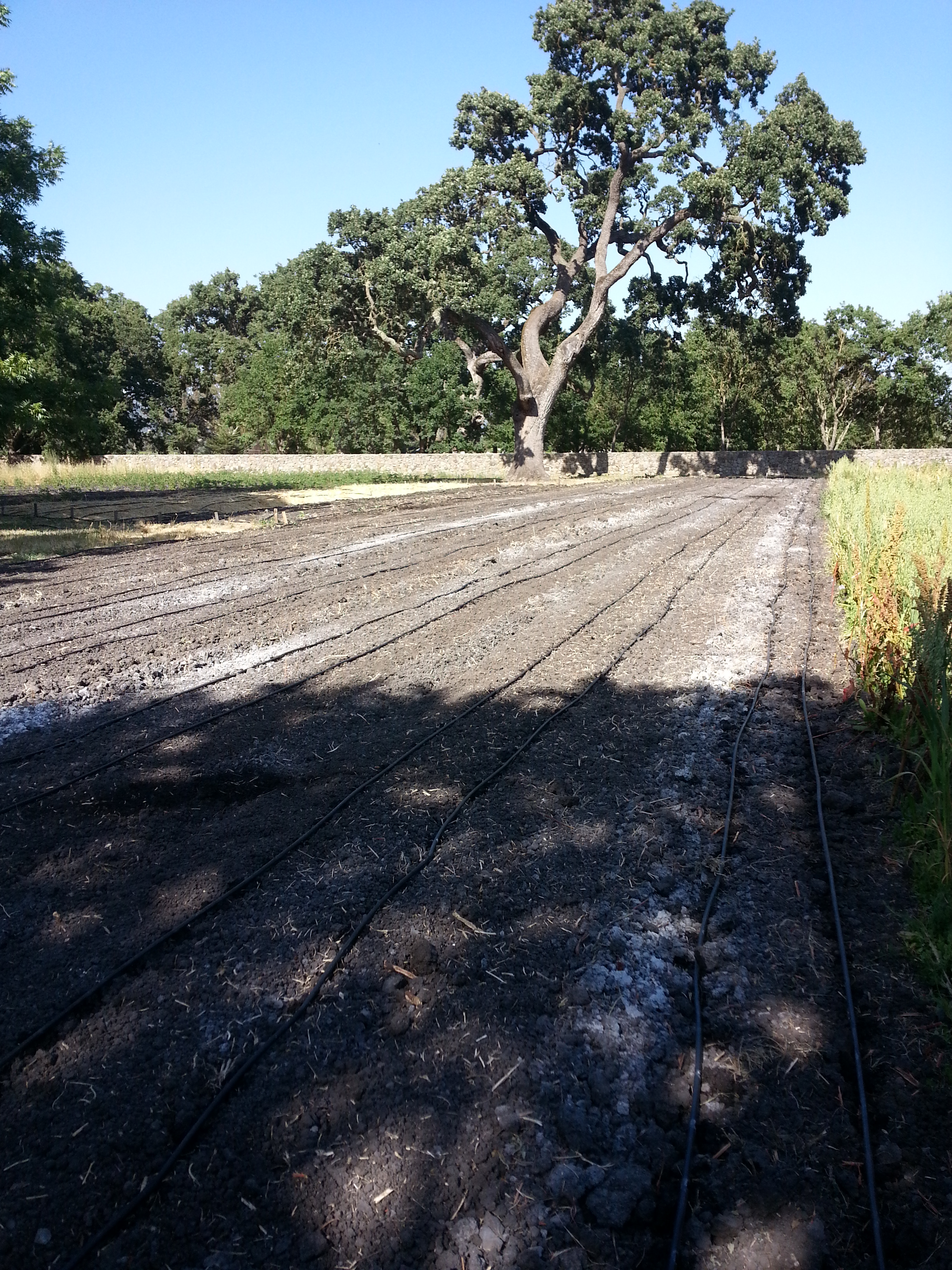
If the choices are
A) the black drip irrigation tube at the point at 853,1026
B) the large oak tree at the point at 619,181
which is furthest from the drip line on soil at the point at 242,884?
the large oak tree at the point at 619,181

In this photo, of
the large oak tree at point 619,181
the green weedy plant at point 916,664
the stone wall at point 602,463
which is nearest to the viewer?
the green weedy plant at point 916,664

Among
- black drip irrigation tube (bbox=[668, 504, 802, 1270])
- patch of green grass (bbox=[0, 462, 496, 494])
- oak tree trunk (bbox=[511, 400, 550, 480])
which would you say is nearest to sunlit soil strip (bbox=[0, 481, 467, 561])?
patch of green grass (bbox=[0, 462, 496, 494])

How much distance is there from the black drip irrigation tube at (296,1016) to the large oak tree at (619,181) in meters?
24.1

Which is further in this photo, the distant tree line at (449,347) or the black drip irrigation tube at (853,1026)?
the distant tree line at (449,347)

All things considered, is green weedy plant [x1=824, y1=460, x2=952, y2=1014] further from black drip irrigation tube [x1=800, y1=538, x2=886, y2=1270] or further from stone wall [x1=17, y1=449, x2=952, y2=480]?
stone wall [x1=17, y1=449, x2=952, y2=480]

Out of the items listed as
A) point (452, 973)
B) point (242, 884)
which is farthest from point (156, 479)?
point (452, 973)

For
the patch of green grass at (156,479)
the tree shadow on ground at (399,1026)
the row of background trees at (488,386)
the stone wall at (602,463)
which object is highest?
the row of background trees at (488,386)

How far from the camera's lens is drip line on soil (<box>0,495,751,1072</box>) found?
2.78 meters

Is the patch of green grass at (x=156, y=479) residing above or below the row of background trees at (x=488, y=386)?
below

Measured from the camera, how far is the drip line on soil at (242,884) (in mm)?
2779

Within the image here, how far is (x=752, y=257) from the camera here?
89.0 ft

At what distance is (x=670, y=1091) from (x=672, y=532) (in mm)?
12923

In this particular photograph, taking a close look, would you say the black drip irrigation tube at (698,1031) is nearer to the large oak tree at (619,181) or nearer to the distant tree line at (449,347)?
A: the distant tree line at (449,347)

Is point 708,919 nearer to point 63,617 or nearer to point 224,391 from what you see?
point 63,617
